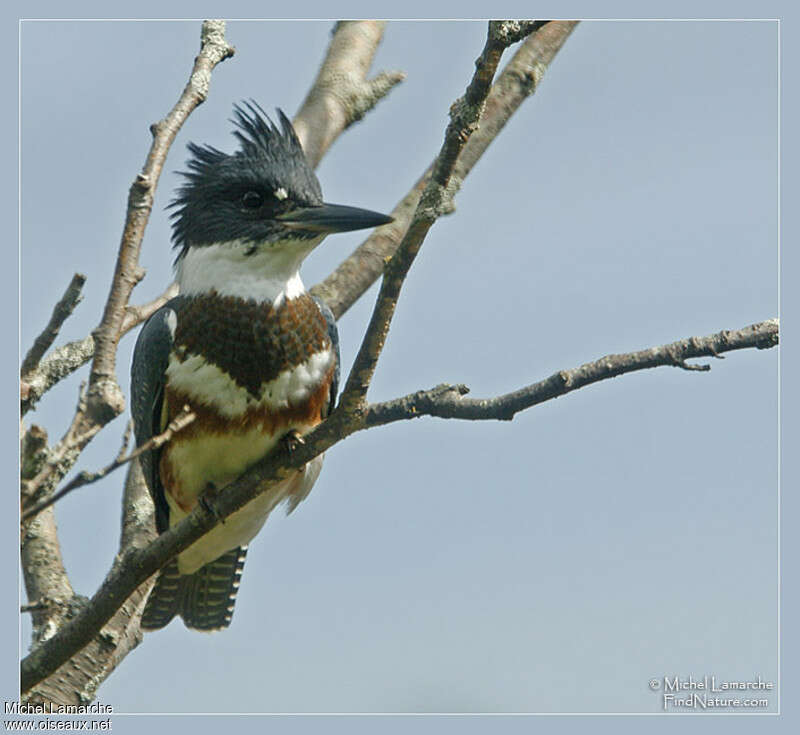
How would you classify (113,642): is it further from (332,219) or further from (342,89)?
(342,89)

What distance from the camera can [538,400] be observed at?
10.7 ft

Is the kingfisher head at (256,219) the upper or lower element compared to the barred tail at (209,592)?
upper

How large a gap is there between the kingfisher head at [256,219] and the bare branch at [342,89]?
1.25 metres

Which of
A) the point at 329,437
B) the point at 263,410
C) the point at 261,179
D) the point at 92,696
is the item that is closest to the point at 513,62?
the point at 261,179

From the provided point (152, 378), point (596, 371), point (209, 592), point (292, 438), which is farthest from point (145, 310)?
point (596, 371)

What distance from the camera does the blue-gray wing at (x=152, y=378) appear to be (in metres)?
Answer: 4.48

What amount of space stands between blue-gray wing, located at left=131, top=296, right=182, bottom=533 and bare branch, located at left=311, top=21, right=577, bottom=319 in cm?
113

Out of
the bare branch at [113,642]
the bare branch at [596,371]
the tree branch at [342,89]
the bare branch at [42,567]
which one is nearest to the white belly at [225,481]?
the bare branch at [113,642]

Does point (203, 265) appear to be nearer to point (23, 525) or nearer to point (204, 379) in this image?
point (204, 379)

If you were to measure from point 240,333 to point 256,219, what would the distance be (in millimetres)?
550

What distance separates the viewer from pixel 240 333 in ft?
14.3

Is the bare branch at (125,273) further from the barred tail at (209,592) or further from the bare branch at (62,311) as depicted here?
the barred tail at (209,592)

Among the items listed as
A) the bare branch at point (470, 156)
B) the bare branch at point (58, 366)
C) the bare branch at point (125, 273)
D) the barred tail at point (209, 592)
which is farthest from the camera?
the bare branch at point (470, 156)

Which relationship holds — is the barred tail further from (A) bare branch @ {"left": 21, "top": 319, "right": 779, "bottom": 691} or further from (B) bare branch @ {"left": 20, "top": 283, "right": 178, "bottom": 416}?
(B) bare branch @ {"left": 20, "top": 283, "right": 178, "bottom": 416}
